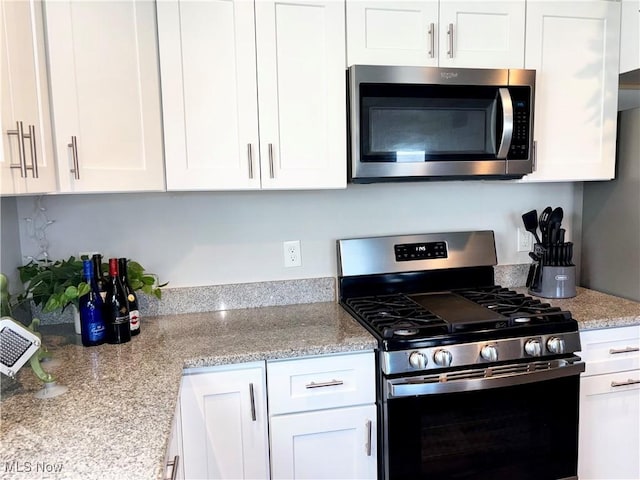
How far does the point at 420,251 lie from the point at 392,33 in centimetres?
91

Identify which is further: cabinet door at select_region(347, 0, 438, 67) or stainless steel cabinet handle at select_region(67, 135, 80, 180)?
cabinet door at select_region(347, 0, 438, 67)

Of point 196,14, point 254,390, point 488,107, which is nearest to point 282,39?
point 196,14

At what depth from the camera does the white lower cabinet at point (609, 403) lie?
5.65ft

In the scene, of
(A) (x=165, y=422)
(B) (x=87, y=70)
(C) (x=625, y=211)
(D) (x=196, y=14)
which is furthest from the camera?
(C) (x=625, y=211)

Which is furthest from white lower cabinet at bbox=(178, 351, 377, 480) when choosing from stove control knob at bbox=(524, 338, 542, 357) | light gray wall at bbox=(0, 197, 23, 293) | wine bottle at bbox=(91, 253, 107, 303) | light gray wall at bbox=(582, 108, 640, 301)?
light gray wall at bbox=(582, 108, 640, 301)

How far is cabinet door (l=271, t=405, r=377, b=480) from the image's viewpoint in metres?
1.49

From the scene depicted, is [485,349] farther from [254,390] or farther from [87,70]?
[87,70]

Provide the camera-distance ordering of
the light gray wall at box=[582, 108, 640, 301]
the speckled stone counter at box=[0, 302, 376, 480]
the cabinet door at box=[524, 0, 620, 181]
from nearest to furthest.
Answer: the speckled stone counter at box=[0, 302, 376, 480] → the cabinet door at box=[524, 0, 620, 181] → the light gray wall at box=[582, 108, 640, 301]

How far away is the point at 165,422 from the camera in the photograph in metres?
1.02

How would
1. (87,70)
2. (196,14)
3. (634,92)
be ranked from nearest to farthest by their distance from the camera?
(87,70) < (196,14) < (634,92)

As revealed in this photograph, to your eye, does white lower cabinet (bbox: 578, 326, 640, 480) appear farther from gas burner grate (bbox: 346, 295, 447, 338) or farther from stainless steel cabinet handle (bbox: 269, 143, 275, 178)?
stainless steel cabinet handle (bbox: 269, 143, 275, 178)

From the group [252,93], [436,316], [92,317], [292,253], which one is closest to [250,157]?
[252,93]

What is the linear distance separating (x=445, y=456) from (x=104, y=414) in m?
1.09

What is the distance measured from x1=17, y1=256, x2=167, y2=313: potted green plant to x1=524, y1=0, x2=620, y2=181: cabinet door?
5.24 feet
